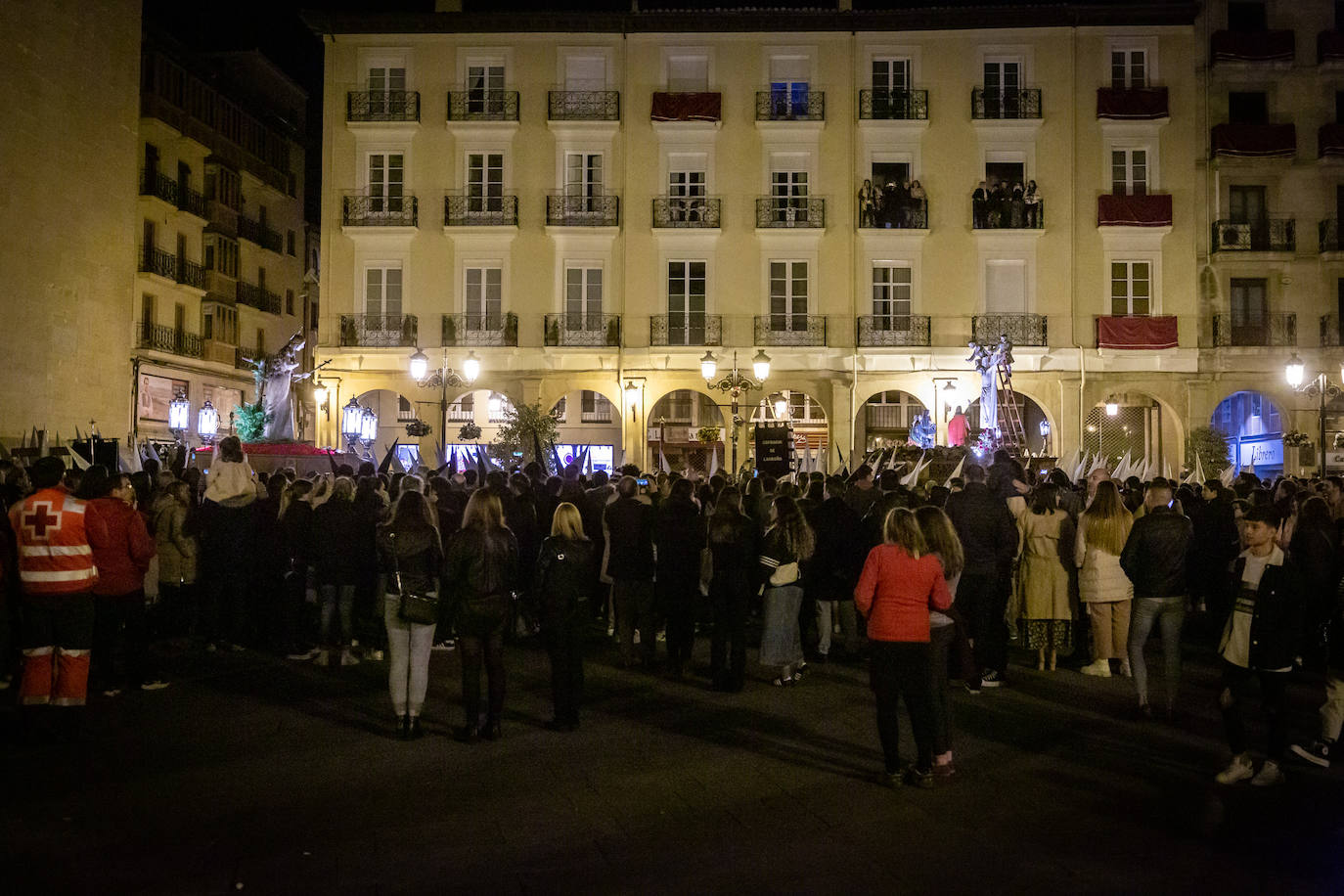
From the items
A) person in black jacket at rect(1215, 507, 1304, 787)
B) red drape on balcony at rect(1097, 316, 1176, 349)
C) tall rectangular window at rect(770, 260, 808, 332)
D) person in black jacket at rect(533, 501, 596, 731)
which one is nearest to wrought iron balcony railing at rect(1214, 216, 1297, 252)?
red drape on balcony at rect(1097, 316, 1176, 349)

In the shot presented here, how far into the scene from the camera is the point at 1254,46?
32.8 m

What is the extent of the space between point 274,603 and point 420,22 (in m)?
24.4

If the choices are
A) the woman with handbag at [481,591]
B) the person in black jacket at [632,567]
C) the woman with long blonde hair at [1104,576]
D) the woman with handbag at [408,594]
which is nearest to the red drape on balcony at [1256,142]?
the woman with long blonde hair at [1104,576]

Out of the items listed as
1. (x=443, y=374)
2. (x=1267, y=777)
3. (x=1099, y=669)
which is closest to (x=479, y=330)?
(x=443, y=374)

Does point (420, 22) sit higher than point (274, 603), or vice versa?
point (420, 22)

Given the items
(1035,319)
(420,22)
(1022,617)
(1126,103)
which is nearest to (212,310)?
(420,22)

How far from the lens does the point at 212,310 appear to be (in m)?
41.6

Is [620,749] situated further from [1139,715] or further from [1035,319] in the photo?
[1035,319]

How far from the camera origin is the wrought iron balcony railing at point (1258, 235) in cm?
3256

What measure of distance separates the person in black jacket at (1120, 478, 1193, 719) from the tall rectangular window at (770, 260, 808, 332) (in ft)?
77.9

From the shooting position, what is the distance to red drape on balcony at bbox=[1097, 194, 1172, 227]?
32.0m

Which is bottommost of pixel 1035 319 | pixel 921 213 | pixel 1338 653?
pixel 1338 653

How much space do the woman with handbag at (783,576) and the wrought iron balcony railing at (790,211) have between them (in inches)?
899

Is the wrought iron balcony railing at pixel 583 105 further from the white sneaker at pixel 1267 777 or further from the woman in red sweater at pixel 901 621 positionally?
the white sneaker at pixel 1267 777
